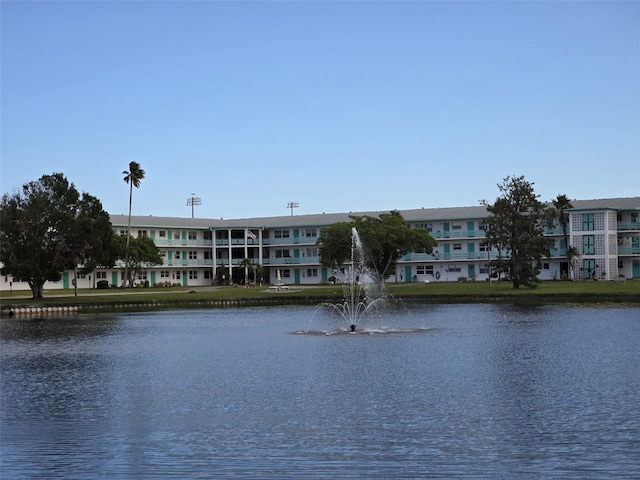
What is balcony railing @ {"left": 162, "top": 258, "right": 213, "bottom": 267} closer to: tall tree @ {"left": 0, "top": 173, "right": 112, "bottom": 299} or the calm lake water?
tall tree @ {"left": 0, "top": 173, "right": 112, "bottom": 299}

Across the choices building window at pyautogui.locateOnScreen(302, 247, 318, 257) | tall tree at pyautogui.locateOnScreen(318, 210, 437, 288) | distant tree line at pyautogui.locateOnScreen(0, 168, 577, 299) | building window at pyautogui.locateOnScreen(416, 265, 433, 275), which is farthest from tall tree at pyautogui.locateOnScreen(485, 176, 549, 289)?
building window at pyautogui.locateOnScreen(302, 247, 318, 257)

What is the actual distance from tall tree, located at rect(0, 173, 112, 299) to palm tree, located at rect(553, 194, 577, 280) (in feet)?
161

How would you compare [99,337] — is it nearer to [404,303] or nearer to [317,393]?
[317,393]

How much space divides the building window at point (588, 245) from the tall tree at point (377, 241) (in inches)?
749

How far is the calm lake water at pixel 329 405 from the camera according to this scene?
17047 millimetres

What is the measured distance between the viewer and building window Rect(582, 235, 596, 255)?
99500 mm

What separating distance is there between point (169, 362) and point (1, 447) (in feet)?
51.7

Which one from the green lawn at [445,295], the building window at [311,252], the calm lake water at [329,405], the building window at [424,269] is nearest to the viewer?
the calm lake water at [329,405]

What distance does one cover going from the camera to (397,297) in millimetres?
82750

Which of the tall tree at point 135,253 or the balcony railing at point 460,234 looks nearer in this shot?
the tall tree at point 135,253

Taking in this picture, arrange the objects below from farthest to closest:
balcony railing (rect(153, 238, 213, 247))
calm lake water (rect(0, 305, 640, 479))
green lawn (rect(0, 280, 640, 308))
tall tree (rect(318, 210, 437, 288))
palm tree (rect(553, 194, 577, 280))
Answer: balcony railing (rect(153, 238, 213, 247)) < palm tree (rect(553, 194, 577, 280)) < tall tree (rect(318, 210, 437, 288)) < green lawn (rect(0, 280, 640, 308)) < calm lake water (rect(0, 305, 640, 479))

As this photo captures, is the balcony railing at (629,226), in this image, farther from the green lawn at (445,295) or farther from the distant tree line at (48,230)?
the distant tree line at (48,230)

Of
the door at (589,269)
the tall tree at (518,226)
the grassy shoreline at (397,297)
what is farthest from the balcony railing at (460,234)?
the tall tree at (518,226)

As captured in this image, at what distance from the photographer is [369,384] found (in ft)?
88.2
